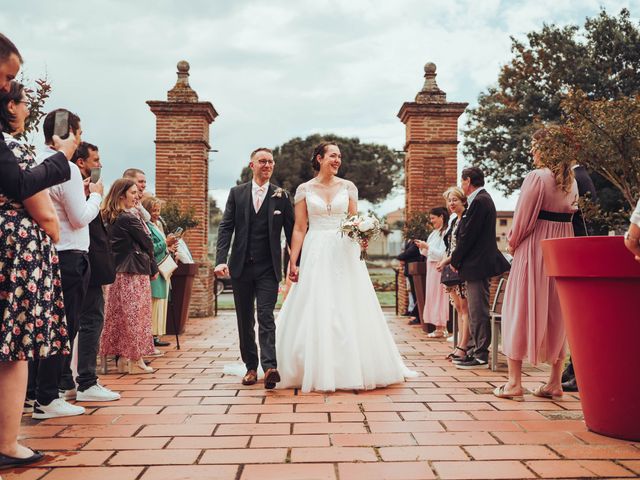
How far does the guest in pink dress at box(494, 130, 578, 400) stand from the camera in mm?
4473

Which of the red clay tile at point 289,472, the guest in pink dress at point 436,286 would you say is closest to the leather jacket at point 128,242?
the red clay tile at point 289,472

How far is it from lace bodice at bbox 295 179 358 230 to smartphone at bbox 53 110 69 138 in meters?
2.22

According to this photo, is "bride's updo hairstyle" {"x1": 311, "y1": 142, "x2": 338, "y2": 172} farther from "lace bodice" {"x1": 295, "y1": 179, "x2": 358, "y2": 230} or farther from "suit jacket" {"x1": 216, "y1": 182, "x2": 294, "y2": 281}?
"suit jacket" {"x1": 216, "y1": 182, "x2": 294, "y2": 281}

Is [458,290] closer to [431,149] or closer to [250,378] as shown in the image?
[250,378]

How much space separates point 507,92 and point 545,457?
2454 centimetres

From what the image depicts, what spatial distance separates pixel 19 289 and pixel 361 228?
2.90m

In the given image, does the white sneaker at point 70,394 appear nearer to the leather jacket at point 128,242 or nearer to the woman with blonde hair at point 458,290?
the leather jacket at point 128,242

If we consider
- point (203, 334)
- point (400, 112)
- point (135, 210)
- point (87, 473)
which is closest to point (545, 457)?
point (87, 473)

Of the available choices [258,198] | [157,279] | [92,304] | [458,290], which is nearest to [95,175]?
[92,304]

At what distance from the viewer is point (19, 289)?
10.0ft

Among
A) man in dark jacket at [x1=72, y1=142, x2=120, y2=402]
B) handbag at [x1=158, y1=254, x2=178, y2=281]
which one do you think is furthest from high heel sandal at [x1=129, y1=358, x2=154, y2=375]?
handbag at [x1=158, y1=254, x2=178, y2=281]

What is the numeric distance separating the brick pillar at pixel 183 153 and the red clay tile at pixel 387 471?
912 centimetres

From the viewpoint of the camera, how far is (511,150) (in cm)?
2502

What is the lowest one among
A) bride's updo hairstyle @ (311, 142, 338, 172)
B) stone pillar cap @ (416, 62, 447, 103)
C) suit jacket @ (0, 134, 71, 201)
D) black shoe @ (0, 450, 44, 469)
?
black shoe @ (0, 450, 44, 469)
